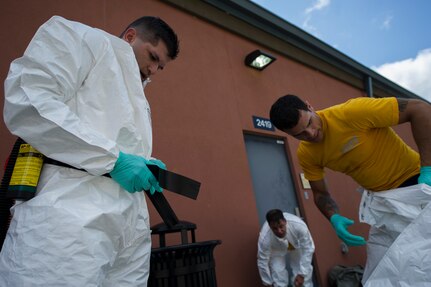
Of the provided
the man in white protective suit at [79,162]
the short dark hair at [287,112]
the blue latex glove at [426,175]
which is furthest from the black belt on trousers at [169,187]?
the blue latex glove at [426,175]

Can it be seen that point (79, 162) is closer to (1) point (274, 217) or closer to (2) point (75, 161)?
(2) point (75, 161)

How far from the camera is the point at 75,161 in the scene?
0.99 m

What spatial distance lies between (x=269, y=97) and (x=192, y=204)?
2172 millimetres

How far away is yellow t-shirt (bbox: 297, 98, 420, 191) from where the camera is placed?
6.40 ft

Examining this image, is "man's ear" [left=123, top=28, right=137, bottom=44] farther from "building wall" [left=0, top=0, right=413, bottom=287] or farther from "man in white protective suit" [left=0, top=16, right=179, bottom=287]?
"building wall" [left=0, top=0, right=413, bottom=287]

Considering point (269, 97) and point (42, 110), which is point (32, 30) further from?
point (269, 97)

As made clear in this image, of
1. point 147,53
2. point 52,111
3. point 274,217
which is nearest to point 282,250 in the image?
point 274,217

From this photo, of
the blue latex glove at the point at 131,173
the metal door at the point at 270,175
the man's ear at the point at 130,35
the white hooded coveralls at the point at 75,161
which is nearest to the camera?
the white hooded coveralls at the point at 75,161

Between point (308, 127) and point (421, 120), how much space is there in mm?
676

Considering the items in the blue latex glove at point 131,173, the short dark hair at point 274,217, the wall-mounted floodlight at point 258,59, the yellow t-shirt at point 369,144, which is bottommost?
the short dark hair at point 274,217

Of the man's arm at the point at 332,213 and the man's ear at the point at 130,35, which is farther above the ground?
the man's ear at the point at 130,35

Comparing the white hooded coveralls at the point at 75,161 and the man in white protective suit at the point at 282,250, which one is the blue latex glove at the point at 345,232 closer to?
the man in white protective suit at the point at 282,250

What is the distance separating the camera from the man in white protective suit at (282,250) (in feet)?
9.92

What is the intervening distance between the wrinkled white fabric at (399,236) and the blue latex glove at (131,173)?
45.7 inches
